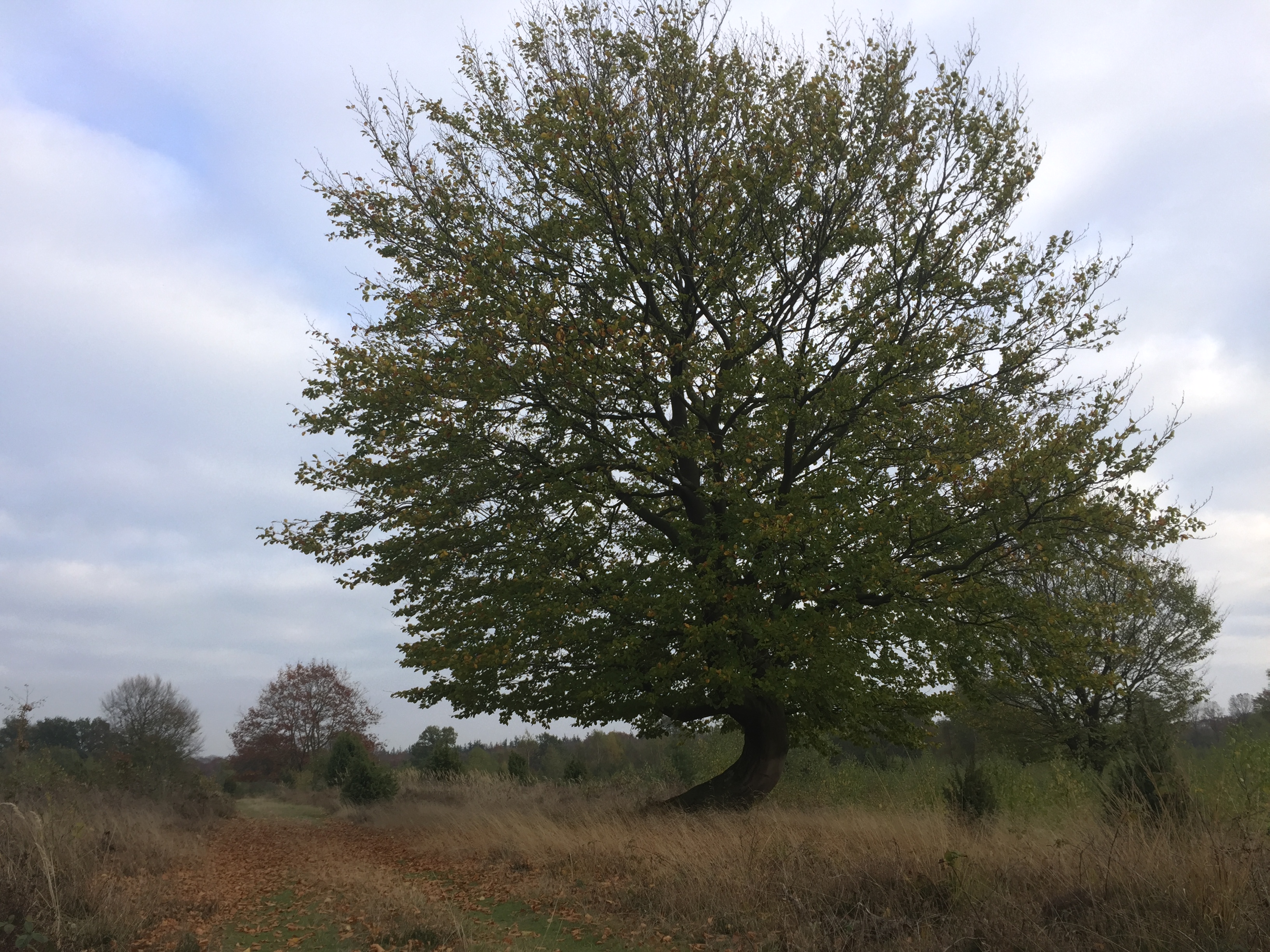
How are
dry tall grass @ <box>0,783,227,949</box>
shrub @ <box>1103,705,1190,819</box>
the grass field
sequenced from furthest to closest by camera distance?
shrub @ <box>1103,705,1190,819</box> → dry tall grass @ <box>0,783,227,949</box> → the grass field

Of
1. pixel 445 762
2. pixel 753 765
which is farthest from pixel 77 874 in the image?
pixel 445 762

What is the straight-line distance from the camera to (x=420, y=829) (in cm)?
1684

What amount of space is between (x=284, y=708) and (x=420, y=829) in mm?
38928

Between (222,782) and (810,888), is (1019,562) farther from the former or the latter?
(222,782)

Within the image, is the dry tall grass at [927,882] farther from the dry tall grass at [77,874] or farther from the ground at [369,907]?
the dry tall grass at [77,874]

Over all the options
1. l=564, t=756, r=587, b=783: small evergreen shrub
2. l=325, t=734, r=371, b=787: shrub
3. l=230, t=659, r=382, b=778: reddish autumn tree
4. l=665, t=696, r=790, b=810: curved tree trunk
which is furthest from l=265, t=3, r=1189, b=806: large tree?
l=230, t=659, r=382, b=778: reddish autumn tree

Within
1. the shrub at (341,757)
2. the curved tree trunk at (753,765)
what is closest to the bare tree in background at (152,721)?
the shrub at (341,757)

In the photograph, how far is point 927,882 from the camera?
21.9 ft

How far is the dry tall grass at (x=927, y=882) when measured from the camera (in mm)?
5211

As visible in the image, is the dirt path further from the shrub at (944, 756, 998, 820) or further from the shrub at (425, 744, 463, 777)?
the shrub at (425, 744, 463, 777)

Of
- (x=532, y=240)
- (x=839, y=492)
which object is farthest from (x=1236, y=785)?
(x=532, y=240)

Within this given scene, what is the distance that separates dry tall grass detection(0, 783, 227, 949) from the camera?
7.07m

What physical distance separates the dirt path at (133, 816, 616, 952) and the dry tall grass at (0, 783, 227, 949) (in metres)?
0.32

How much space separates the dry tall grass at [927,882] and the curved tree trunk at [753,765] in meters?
2.77
